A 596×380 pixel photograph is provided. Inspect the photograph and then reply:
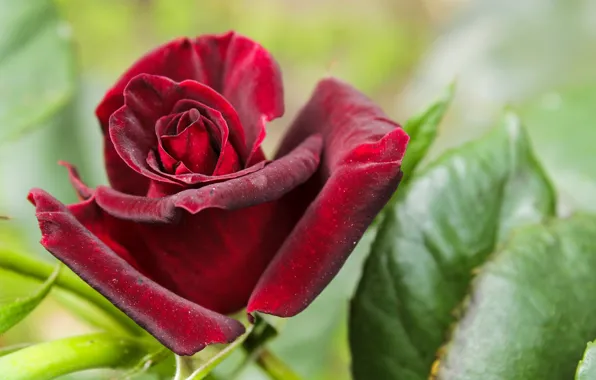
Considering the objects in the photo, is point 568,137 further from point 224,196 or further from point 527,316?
point 224,196

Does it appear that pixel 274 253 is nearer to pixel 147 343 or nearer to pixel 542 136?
pixel 147 343

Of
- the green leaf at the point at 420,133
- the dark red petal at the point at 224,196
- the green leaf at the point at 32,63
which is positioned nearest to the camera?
the dark red petal at the point at 224,196

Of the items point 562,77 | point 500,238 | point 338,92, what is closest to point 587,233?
point 500,238

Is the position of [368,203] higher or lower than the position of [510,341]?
higher

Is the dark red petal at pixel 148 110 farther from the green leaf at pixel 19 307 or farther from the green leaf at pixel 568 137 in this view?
the green leaf at pixel 568 137

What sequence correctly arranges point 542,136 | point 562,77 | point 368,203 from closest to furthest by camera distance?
point 368,203, point 542,136, point 562,77

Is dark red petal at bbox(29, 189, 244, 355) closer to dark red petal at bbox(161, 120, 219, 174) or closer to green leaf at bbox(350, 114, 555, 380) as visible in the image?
dark red petal at bbox(161, 120, 219, 174)

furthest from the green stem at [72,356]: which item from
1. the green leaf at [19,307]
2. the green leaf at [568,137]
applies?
the green leaf at [568,137]
